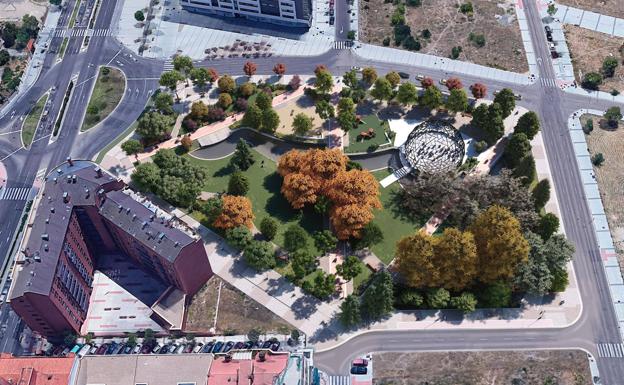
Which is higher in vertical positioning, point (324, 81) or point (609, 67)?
point (609, 67)

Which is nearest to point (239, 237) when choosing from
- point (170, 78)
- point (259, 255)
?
point (259, 255)

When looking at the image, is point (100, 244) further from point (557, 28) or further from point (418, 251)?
point (557, 28)

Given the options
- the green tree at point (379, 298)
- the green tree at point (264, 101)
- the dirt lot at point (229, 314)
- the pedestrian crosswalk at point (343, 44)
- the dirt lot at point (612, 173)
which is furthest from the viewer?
the pedestrian crosswalk at point (343, 44)

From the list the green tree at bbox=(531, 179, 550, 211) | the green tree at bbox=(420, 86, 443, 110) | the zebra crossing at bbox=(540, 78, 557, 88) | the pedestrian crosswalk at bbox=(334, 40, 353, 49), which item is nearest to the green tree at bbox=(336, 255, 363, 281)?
the green tree at bbox=(531, 179, 550, 211)

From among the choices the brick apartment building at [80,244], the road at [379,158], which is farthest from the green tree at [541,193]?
the brick apartment building at [80,244]

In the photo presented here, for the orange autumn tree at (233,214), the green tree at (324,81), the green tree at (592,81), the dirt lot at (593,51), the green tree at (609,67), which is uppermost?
the dirt lot at (593,51)

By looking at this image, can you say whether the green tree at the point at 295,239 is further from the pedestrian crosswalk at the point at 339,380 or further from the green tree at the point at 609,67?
the green tree at the point at 609,67

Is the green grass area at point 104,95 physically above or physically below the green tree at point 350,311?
above

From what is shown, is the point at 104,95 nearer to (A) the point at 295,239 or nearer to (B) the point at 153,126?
(B) the point at 153,126
